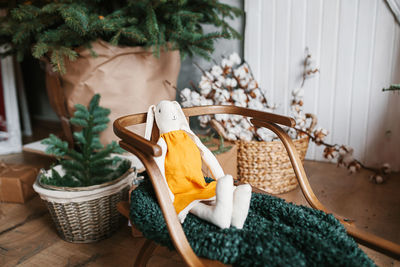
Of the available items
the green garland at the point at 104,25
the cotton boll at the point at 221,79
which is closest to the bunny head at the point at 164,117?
the green garland at the point at 104,25

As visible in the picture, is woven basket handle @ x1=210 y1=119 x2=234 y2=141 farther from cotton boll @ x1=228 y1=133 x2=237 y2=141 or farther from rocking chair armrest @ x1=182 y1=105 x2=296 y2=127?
rocking chair armrest @ x1=182 y1=105 x2=296 y2=127

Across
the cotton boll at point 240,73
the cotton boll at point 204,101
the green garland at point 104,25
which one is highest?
the green garland at point 104,25

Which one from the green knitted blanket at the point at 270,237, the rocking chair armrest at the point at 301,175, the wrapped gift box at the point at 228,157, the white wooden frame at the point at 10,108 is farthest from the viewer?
the white wooden frame at the point at 10,108

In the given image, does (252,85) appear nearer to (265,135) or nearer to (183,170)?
(265,135)

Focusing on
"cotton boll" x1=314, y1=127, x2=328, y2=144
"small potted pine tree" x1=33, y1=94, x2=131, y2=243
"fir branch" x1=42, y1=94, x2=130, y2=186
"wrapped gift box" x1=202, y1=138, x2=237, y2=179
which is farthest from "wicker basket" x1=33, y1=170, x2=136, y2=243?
"cotton boll" x1=314, y1=127, x2=328, y2=144

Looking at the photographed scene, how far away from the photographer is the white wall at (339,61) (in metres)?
1.78

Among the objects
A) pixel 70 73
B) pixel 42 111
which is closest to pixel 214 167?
pixel 70 73

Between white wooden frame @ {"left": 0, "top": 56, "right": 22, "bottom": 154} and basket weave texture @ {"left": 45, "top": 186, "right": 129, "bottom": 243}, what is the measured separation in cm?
155

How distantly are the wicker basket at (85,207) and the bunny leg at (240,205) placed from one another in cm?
67

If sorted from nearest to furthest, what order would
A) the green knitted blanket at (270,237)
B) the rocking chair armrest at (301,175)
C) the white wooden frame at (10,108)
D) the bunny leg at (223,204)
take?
the green knitted blanket at (270,237)
the bunny leg at (223,204)
the rocking chair armrest at (301,175)
the white wooden frame at (10,108)

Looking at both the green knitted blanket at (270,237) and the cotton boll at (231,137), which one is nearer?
the green knitted blanket at (270,237)

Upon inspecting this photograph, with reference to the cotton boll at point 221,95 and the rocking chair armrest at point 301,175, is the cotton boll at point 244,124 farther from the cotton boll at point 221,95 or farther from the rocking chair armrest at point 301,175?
the rocking chair armrest at point 301,175

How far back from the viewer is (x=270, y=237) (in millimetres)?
733

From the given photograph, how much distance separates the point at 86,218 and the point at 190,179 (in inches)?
23.2
